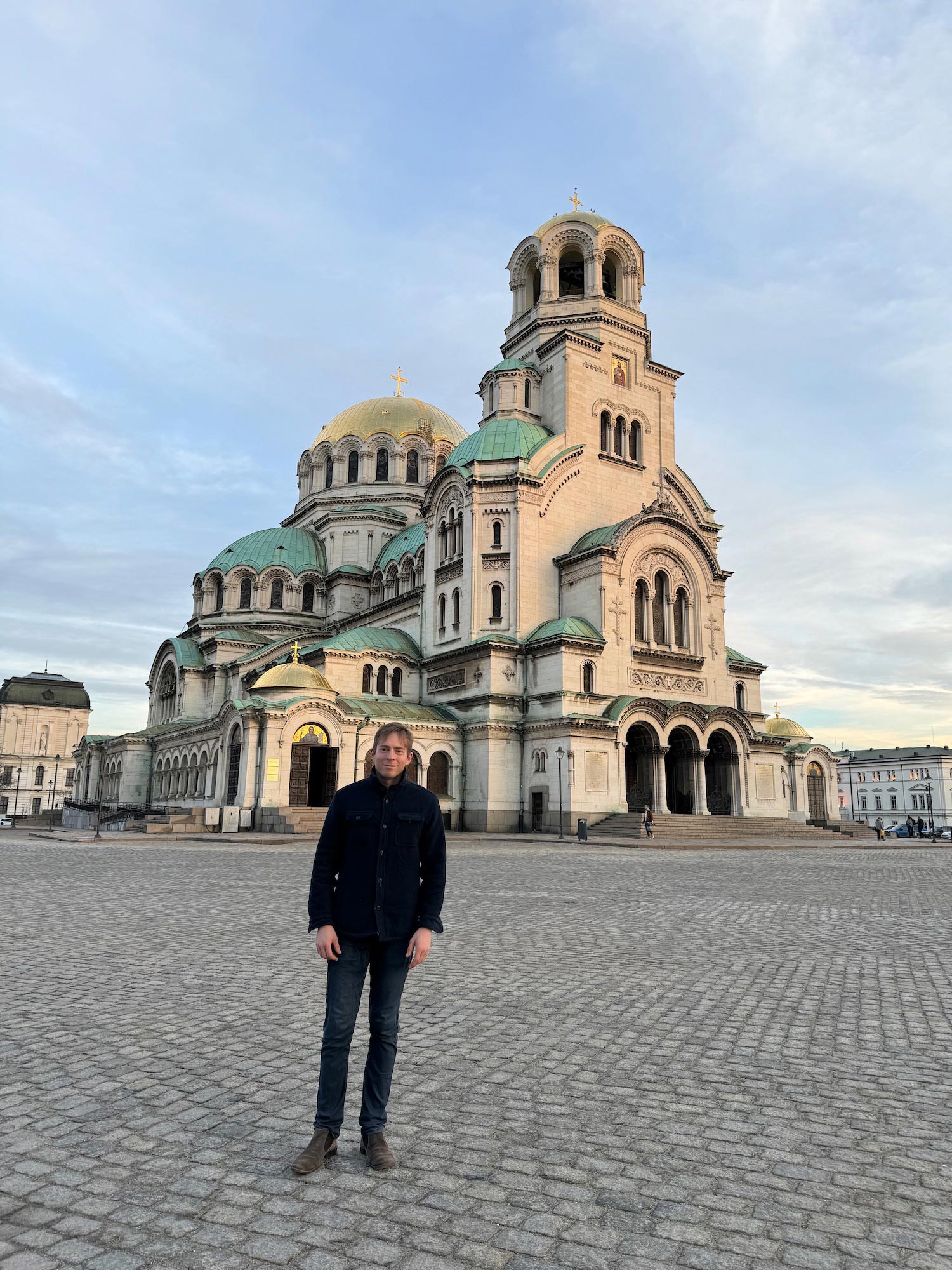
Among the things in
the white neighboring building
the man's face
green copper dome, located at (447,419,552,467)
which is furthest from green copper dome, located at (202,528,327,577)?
the white neighboring building

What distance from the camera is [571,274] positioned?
54.2 meters

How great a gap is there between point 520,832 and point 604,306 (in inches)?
1162

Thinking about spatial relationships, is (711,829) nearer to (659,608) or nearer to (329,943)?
(659,608)

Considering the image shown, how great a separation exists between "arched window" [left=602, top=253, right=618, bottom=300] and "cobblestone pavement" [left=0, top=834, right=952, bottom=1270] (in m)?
48.9

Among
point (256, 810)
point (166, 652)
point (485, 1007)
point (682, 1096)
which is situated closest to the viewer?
point (682, 1096)

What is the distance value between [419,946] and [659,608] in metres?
45.2

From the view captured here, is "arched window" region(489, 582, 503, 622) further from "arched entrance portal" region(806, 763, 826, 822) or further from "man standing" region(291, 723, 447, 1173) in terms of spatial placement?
"man standing" region(291, 723, 447, 1173)

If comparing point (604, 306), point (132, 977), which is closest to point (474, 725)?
point (604, 306)

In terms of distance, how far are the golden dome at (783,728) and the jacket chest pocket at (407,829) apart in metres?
54.5

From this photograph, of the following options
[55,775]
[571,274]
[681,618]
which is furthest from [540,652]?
[55,775]

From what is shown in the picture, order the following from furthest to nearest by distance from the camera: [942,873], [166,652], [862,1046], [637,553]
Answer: [166,652], [637,553], [942,873], [862,1046]

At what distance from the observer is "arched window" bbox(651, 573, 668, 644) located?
48.2 metres

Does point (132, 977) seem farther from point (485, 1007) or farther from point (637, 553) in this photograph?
point (637, 553)

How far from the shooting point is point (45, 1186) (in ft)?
13.8
